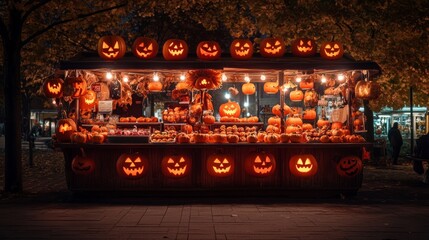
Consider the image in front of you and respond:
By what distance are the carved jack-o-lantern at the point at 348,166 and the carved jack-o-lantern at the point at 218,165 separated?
2686 mm

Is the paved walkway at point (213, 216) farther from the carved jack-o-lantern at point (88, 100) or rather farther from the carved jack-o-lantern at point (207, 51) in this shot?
the carved jack-o-lantern at point (207, 51)

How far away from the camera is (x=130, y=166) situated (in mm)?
11672

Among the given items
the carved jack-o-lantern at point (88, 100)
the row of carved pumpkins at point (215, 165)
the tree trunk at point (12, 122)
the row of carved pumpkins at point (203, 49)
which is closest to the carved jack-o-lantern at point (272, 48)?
the row of carved pumpkins at point (203, 49)

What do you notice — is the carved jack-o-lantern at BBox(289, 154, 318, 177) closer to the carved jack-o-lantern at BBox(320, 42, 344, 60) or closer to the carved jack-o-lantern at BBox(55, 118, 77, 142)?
the carved jack-o-lantern at BBox(320, 42, 344, 60)

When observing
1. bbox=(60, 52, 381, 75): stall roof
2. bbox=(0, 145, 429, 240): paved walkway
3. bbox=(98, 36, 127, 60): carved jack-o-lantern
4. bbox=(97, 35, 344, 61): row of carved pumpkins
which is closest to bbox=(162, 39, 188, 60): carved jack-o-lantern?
bbox=(97, 35, 344, 61): row of carved pumpkins

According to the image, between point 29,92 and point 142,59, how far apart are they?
31930 mm

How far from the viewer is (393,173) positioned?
18.5 meters

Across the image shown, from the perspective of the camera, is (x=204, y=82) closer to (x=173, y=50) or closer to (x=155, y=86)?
(x=173, y=50)

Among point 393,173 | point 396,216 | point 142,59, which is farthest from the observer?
point 393,173

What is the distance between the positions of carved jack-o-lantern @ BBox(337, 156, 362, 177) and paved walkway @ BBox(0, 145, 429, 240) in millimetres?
661

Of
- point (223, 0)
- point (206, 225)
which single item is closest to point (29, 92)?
point (223, 0)

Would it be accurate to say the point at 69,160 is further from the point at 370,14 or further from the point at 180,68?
the point at 370,14

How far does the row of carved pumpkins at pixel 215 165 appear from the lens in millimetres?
11695

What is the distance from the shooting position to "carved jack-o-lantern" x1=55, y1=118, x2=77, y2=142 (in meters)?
11.9
